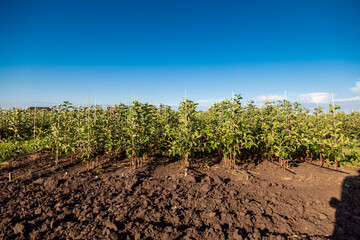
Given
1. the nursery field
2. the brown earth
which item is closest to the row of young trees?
the nursery field

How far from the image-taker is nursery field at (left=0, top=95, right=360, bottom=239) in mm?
3068

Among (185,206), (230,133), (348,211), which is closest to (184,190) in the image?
(185,206)

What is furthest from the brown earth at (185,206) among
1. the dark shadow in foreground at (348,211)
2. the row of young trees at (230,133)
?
the row of young trees at (230,133)

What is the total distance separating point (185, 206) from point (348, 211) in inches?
138

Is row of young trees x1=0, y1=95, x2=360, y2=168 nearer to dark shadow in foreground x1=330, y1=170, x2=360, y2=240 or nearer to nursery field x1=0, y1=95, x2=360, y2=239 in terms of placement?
nursery field x1=0, y1=95, x2=360, y2=239

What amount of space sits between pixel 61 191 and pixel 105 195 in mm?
1213

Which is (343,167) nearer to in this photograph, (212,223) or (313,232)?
(313,232)

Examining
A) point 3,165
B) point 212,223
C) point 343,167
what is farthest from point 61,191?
point 343,167

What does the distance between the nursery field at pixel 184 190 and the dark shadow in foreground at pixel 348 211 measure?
0.06ft

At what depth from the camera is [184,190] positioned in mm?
4555

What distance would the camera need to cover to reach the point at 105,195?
421cm

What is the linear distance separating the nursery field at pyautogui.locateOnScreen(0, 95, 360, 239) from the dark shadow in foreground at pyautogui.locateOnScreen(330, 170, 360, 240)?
0.06ft

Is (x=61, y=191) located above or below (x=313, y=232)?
above

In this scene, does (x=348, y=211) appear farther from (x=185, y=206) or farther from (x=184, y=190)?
(x=184, y=190)
